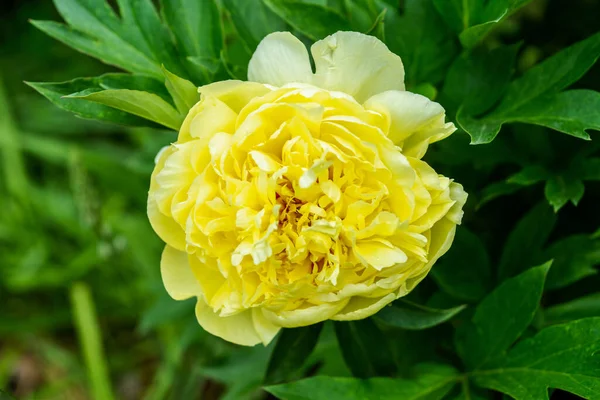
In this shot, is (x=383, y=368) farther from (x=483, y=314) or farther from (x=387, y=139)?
(x=387, y=139)

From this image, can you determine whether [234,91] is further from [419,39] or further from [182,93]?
[419,39]

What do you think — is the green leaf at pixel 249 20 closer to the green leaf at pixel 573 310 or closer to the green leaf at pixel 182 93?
the green leaf at pixel 182 93

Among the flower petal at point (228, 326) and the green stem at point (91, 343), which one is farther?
the green stem at point (91, 343)

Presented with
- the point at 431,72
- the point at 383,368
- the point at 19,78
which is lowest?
the point at 19,78

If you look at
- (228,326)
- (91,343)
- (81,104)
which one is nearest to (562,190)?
(228,326)

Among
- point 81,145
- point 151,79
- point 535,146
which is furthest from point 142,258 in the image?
point 535,146

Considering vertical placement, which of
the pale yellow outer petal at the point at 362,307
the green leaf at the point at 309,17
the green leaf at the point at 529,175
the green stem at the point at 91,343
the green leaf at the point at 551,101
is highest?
the green leaf at the point at 309,17

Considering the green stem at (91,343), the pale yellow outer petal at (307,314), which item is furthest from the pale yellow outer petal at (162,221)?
the green stem at (91,343)
